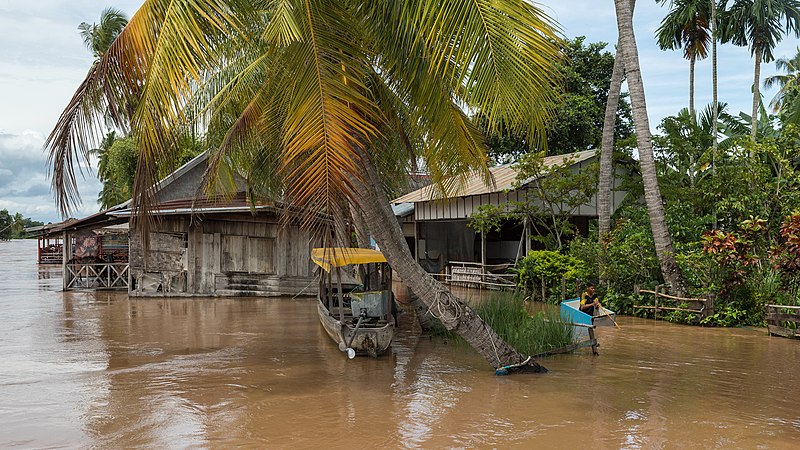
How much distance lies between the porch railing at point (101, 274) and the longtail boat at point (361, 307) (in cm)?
1221

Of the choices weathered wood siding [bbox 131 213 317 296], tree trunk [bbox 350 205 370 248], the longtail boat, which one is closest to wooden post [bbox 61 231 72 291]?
weathered wood siding [bbox 131 213 317 296]

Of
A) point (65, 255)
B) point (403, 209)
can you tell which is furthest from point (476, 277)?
point (65, 255)

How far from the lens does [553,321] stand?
39.9 ft

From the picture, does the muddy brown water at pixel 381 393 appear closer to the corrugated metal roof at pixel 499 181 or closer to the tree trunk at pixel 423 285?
the tree trunk at pixel 423 285

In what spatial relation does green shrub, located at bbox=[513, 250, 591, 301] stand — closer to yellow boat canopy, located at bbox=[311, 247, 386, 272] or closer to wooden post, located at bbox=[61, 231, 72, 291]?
yellow boat canopy, located at bbox=[311, 247, 386, 272]

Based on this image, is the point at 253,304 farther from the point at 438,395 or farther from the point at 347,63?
the point at 347,63

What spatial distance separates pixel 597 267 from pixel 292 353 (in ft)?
29.8

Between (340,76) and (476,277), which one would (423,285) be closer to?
(340,76)

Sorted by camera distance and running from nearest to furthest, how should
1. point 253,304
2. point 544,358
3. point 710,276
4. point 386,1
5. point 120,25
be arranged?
point 386,1
point 544,358
point 710,276
point 253,304
point 120,25

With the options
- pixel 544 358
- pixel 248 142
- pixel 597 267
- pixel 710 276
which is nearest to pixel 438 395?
pixel 544 358

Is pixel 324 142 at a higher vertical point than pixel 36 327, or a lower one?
higher

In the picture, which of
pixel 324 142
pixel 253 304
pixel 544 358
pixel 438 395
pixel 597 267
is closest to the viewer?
pixel 324 142

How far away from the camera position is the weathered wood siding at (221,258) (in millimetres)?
22234

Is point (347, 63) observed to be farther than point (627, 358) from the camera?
No
